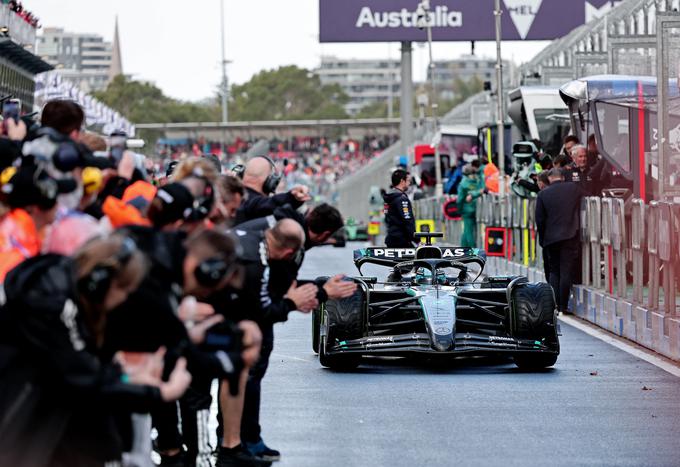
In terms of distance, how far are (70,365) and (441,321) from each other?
8558mm

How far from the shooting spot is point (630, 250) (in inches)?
689

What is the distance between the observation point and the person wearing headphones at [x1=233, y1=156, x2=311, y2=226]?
11.3m

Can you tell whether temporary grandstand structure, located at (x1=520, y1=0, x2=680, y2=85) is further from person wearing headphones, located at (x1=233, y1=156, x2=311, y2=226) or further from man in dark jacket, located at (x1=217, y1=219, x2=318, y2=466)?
man in dark jacket, located at (x1=217, y1=219, x2=318, y2=466)

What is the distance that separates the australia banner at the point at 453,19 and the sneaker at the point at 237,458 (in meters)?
49.4

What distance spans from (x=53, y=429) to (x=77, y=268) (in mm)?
593

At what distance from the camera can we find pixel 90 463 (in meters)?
5.85

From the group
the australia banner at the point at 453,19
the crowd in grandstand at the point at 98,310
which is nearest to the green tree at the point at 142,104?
the australia banner at the point at 453,19

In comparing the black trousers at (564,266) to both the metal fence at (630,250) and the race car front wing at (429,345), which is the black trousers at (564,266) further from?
the race car front wing at (429,345)

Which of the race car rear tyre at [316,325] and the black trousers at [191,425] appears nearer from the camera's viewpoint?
the black trousers at [191,425]

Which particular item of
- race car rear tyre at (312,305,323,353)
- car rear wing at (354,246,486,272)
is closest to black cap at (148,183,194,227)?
race car rear tyre at (312,305,323,353)

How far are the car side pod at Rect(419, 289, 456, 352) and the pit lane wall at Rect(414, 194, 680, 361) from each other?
2.19m

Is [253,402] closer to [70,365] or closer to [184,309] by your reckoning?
[184,309]

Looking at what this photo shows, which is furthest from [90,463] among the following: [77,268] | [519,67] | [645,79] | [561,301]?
[519,67]

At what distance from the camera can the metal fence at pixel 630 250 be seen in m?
15.4
